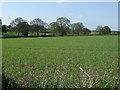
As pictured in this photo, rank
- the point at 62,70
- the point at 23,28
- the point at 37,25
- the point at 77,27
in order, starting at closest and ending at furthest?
the point at 62,70 < the point at 23,28 < the point at 37,25 < the point at 77,27

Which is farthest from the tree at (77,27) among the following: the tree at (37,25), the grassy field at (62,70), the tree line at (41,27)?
the grassy field at (62,70)

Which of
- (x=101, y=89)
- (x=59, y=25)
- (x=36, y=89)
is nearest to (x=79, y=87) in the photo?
(x=101, y=89)

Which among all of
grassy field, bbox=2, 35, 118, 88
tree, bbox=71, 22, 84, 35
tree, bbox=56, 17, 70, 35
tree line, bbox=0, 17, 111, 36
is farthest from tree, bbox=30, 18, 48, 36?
grassy field, bbox=2, 35, 118, 88

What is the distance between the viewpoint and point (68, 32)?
9088cm

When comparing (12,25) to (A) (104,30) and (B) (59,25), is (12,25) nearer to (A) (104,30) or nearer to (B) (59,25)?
(B) (59,25)

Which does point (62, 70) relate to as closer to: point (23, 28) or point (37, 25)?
point (23, 28)

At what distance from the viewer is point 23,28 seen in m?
75.3

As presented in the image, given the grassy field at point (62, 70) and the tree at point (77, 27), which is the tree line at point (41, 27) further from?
the grassy field at point (62, 70)

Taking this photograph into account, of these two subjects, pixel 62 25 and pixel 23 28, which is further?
pixel 62 25

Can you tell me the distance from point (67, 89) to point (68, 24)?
92.1 m

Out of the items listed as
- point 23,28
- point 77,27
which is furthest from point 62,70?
point 77,27

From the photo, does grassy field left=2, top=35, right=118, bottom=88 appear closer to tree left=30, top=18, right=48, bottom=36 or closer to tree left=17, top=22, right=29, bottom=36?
tree left=17, top=22, right=29, bottom=36

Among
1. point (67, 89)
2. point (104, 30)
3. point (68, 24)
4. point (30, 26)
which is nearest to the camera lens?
point (67, 89)

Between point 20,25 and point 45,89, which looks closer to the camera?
point 45,89
